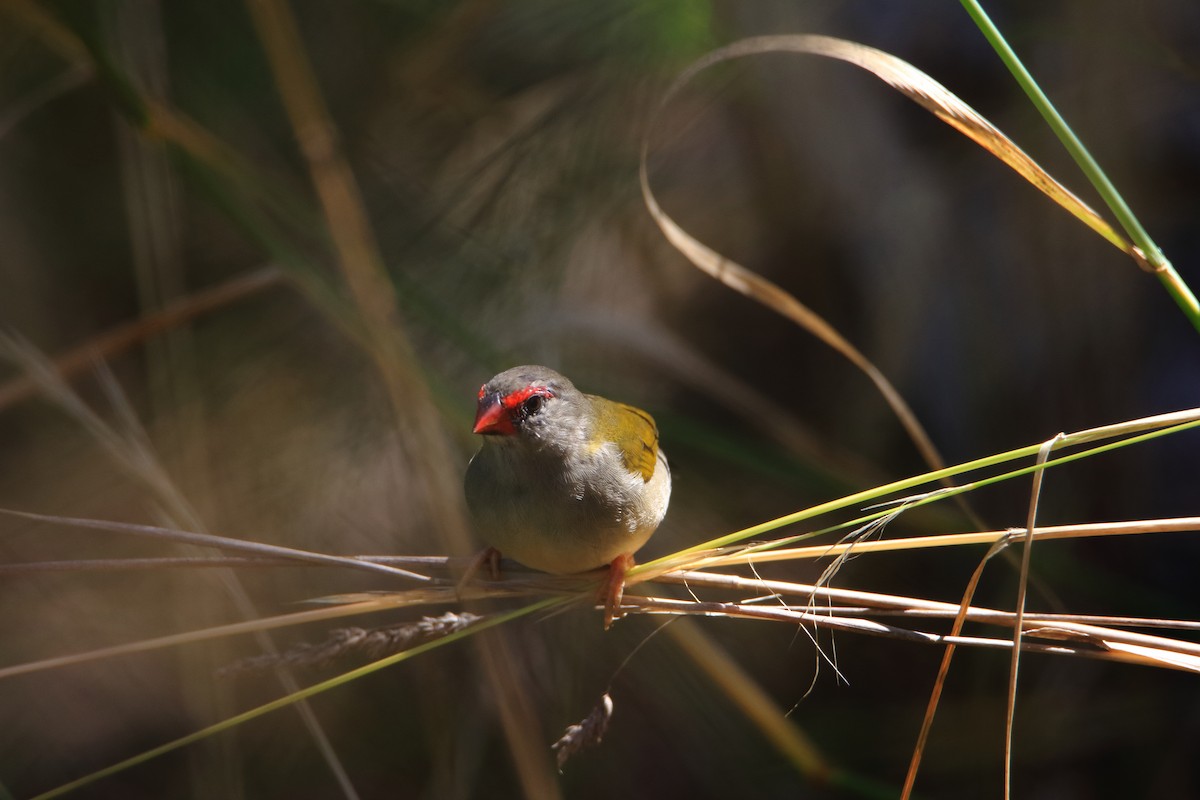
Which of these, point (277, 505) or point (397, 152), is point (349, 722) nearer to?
point (277, 505)

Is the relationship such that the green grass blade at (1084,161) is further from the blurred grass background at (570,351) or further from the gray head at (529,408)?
the blurred grass background at (570,351)

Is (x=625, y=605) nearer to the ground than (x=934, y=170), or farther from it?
nearer to the ground

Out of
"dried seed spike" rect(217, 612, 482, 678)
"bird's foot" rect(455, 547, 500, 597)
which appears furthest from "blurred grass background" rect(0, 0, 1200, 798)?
"dried seed spike" rect(217, 612, 482, 678)

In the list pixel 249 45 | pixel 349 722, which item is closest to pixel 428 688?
pixel 349 722

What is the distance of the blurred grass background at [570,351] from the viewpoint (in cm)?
306

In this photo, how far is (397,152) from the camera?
3.38m

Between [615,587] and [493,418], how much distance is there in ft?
1.54

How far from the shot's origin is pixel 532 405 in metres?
2.27

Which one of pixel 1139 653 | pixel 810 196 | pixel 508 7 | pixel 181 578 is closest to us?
pixel 1139 653

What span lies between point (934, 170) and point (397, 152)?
6.83 ft

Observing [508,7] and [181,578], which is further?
[508,7]

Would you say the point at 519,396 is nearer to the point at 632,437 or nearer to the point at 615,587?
the point at 632,437

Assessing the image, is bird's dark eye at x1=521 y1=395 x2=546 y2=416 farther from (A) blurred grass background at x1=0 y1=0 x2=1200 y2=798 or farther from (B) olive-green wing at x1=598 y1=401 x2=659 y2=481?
(A) blurred grass background at x1=0 y1=0 x2=1200 y2=798

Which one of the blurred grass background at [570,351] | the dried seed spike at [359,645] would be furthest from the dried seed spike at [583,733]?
the blurred grass background at [570,351]
